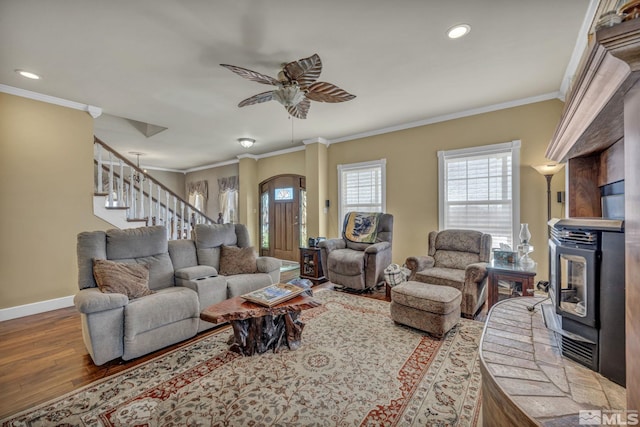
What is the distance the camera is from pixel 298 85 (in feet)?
8.05

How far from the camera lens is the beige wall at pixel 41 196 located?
3.17 m

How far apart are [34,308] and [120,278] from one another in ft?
6.72

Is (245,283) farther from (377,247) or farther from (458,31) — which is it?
(458,31)

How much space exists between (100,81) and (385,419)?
13.4ft

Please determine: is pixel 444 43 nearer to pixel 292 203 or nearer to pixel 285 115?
pixel 285 115

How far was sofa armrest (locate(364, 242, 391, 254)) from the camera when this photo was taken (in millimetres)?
3836

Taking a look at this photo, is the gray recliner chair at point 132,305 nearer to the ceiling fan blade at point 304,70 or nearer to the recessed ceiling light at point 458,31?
the ceiling fan blade at point 304,70

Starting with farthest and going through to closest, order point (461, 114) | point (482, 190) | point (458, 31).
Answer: point (461, 114) < point (482, 190) < point (458, 31)

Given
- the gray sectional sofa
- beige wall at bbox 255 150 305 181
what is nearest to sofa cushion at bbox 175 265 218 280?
the gray sectional sofa

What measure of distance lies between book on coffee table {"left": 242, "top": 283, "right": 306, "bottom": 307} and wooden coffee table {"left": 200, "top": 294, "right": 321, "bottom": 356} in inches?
1.3

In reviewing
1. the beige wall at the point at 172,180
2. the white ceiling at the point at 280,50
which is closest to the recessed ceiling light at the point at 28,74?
the white ceiling at the point at 280,50

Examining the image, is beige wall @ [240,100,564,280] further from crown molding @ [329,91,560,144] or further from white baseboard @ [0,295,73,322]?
white baseboard @ [0,295,73,322]

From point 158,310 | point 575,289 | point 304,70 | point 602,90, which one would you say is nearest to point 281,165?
point 304,70

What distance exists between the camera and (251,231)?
22.7ft
